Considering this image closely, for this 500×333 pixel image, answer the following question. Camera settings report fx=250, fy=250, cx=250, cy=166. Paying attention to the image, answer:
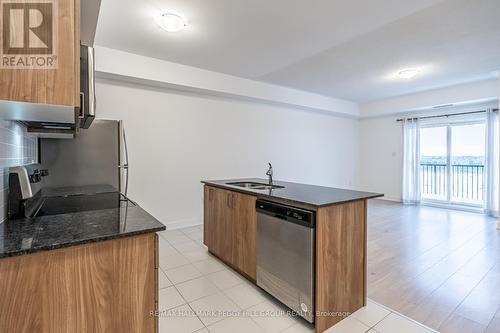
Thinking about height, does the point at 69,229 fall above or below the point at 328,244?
above

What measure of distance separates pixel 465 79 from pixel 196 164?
5.25 m

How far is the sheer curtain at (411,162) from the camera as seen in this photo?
6.14 metres

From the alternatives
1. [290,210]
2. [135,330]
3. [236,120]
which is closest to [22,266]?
[135,330]

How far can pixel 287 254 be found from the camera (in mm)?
1887

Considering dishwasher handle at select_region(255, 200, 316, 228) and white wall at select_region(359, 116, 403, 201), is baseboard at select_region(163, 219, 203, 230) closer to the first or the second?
dishwasher handle at select_region(255, 200, 316, 228)

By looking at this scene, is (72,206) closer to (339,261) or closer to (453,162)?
(339,261)

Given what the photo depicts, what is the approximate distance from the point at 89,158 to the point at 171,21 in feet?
5.83

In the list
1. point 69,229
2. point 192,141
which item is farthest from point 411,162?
point 69,229

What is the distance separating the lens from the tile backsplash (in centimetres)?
126

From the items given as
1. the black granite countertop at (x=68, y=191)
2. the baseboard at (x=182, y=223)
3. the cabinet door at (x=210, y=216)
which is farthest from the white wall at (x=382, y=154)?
the black granite countertop at (x=68, y=191)

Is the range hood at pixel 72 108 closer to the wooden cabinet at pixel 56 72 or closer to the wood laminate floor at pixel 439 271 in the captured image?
the wooden cabinet at pixel 56 72

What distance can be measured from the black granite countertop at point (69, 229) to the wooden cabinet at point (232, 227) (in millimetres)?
1119

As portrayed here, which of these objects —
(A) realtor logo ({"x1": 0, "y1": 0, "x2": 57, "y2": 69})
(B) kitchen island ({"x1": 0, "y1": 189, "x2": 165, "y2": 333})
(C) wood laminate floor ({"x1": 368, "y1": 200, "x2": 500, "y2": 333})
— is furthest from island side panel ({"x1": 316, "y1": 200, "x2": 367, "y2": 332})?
(A) realtor logo ({"x1": 0, "y1": 0, "x2": 57, "y2": 69})

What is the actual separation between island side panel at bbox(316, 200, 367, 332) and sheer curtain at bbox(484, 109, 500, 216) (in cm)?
489
